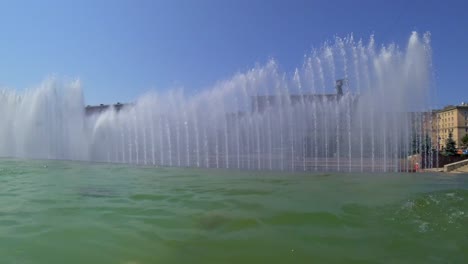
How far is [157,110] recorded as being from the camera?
991 inches

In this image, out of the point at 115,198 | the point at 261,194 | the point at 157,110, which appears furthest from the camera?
the point at 157,110

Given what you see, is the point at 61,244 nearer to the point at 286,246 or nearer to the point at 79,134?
the point at 286,246

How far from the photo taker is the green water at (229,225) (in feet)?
15.2

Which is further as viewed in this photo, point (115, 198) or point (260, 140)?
point (260, 140)

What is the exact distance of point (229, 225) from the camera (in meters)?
6.03

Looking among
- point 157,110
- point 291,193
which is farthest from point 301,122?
point 291,193

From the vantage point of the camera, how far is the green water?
463 cm

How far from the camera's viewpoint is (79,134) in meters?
28.0

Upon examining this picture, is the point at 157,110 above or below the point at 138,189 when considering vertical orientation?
above

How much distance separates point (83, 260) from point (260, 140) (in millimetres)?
23043

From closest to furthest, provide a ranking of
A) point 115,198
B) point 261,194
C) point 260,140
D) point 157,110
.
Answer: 1. point 115,198
2. point 261,194
3. point 157,110
4. point 260,140

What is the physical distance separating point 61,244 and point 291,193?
574cm

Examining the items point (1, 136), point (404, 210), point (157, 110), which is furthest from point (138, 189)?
point (1, 136)

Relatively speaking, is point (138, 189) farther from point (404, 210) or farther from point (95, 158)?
point (95, 158)
